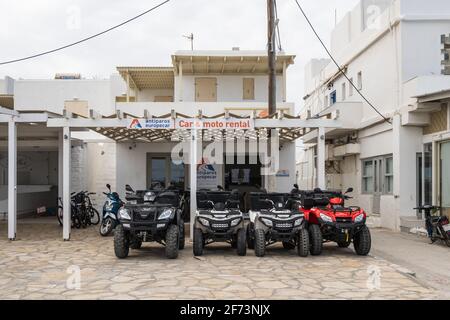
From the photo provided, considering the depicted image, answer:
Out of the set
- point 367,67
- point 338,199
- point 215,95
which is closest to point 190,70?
point 215,95

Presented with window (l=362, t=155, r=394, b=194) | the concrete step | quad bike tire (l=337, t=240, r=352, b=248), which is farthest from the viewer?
window (l=362, t=155, r=394, b=194)

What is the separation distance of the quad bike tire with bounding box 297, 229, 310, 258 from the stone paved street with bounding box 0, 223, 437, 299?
167mm

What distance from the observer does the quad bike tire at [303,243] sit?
9.16 metres

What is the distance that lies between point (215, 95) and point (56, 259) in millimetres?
13430

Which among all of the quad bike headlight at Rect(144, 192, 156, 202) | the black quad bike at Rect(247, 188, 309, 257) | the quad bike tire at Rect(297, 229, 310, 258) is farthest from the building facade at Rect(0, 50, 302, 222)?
the quad bike tire at Rect(297, 229, 310, 258)

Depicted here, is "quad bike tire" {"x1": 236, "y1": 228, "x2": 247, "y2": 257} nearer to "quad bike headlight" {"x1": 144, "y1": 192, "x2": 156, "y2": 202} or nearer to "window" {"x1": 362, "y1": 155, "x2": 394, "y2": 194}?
"quad bike headlight" {"x1": 144, "y1": 192, "x2": 156, "y2": 202}

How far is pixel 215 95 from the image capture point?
21344 millimetres

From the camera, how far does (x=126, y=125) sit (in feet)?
36.9

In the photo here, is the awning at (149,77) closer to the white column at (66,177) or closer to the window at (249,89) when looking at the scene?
the window at (249,89)

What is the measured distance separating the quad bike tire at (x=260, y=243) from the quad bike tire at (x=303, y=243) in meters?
0.68

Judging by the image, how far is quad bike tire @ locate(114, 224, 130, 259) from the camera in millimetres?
8883

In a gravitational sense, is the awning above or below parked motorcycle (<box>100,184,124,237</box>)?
above

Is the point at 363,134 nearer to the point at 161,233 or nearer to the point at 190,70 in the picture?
the point at 190,70

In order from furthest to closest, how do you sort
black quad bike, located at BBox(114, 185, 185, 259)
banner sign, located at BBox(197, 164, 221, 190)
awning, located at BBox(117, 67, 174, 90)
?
awning, located at BBox(117, 67, 174, 90) → banner sign, located at BBox(197, 164, 221, 190) → black quad bike, located at BBox(114, 185, 185, 259)
